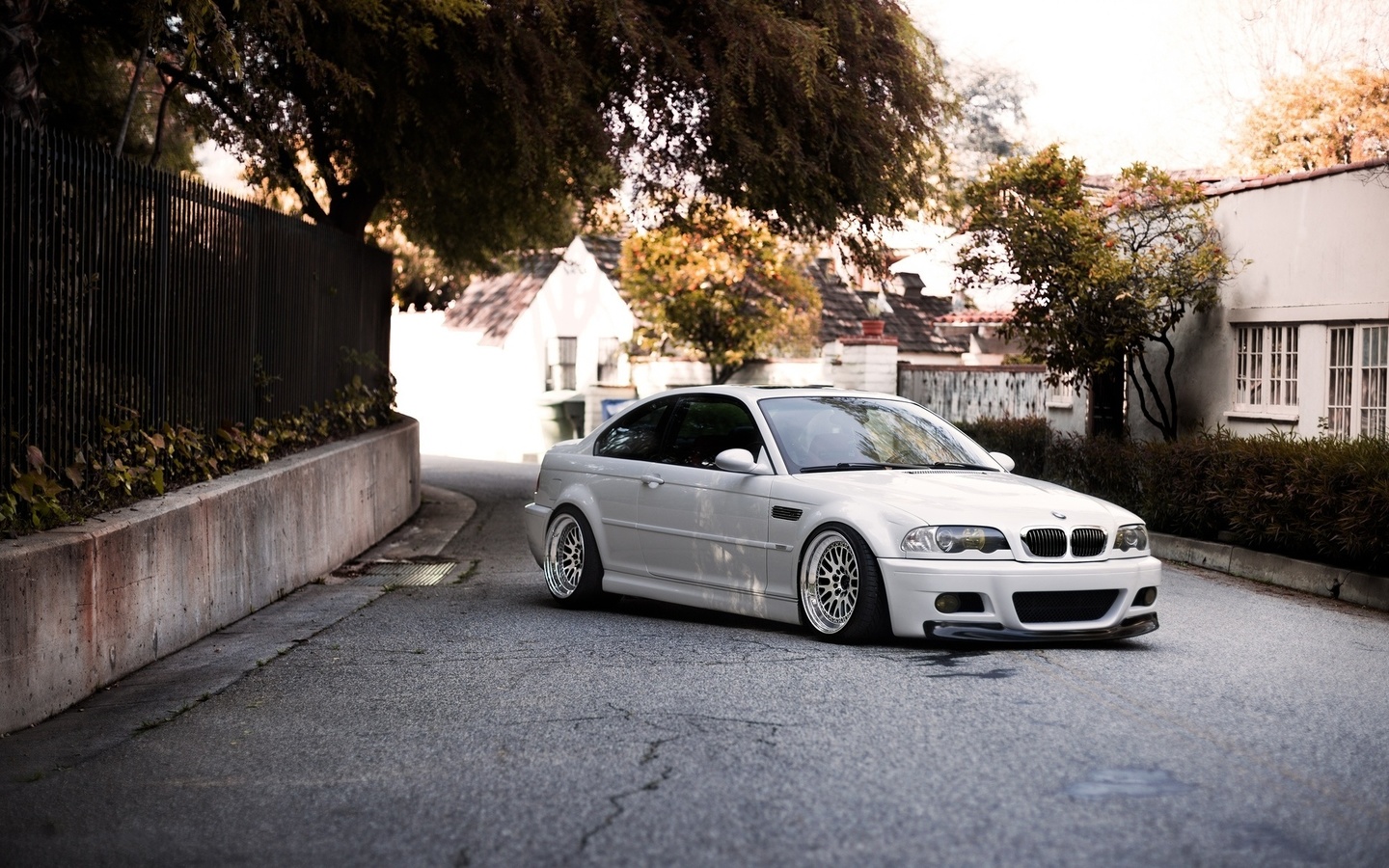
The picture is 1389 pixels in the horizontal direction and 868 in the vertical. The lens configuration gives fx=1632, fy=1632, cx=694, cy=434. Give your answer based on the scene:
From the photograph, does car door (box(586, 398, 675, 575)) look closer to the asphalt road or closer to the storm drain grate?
the asphalt road

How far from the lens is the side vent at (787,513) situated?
9.06m

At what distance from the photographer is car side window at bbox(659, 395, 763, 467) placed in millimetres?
9969

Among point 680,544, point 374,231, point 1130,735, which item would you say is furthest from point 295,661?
point 374,231

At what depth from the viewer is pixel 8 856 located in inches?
205

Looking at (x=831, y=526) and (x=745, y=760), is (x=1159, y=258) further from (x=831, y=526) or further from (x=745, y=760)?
(x=745, y=760)

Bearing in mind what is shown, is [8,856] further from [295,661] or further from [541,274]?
[541,274]

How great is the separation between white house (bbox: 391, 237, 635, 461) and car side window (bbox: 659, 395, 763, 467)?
29.9 metres

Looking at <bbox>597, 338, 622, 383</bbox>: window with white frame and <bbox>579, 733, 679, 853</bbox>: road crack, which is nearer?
<bbox>579, 733, 679, 853</bbox>: road crack

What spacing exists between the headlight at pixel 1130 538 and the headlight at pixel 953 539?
Answer: 788 millimetres

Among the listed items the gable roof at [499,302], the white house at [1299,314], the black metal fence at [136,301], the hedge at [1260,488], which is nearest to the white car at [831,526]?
the black metal fence at [136,301]

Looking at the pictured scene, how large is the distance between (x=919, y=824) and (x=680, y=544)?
493 centimetres

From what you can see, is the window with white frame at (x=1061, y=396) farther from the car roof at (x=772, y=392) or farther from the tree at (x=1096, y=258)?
the car roof at (x=772, y=392)

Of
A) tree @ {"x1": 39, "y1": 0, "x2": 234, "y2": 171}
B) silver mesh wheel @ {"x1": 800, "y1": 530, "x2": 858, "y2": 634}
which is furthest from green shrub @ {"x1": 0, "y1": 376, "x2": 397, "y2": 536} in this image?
silver mesh wheel @ {"x1": 800, "y1": 530, "x2": 858, "y2": 634}

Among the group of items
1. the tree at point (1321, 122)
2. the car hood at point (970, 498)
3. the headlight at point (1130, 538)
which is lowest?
the headlight at point (1130, 538)
